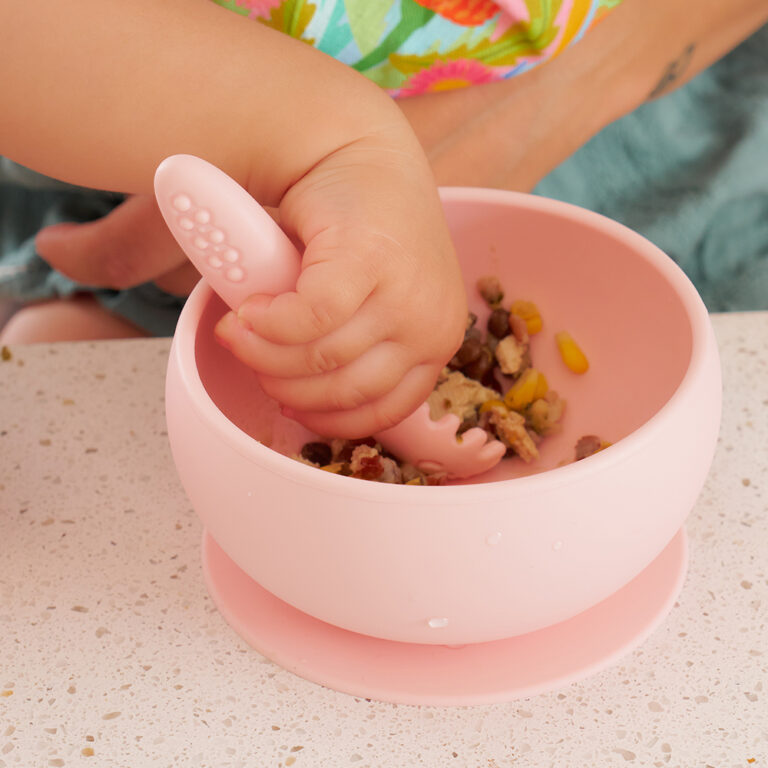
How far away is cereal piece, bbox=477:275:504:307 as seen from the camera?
600 mm

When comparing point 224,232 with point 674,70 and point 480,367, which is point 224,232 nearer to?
A: point 480,367

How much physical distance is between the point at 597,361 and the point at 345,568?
0.25 m

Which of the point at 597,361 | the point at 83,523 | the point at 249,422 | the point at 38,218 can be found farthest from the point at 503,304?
the point at 38,218

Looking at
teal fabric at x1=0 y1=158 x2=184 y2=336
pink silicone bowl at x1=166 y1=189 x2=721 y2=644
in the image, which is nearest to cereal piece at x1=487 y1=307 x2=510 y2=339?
pink silicone bowl at x1=166 y1=189 x2=721 y2=644

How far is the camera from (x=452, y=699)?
434 mm

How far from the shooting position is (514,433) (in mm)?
553

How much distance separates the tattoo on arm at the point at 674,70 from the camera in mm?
929

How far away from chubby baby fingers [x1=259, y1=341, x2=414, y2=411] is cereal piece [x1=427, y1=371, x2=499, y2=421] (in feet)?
0.26

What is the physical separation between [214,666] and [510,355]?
26 cm

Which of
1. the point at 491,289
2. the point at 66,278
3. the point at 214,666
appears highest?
the point at 491,289

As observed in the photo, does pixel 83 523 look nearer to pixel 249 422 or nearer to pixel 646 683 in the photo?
pixel 249 422

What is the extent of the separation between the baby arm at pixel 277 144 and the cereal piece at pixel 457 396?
2.1 inches

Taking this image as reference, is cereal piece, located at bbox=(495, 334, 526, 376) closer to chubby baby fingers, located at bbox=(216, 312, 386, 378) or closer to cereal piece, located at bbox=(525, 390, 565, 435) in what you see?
cereal piece, located at bbox=(525, 390, 565, 435)

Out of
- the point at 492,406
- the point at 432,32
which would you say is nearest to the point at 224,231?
the point at 492,406
